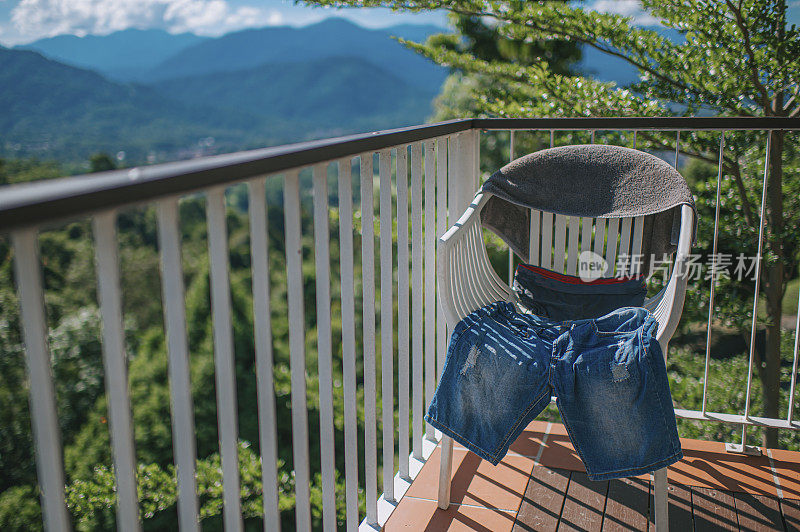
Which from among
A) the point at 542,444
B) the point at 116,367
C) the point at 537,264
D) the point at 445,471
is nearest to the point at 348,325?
the point at 445,471

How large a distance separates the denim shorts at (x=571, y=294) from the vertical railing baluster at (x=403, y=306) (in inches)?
18.2

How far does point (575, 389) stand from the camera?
1755 millimetres

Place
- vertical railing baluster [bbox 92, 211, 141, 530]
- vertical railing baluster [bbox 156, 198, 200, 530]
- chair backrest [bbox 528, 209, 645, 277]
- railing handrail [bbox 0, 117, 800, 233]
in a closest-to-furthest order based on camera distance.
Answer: railing handrail [bbox 0, 117, 800, 233] → vertical railing baluster [bbox 92, 211, 141, 530] → vertical railing baluster [bbox 156, 198, 200, 530] → chair backrest [bbox 528, 209, 645, 277]

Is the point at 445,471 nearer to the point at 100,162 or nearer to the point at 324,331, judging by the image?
the point at 324,331

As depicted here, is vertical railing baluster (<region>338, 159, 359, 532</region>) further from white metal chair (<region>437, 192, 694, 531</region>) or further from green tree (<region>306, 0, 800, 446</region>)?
green tree (<region>306, 0, 800, 446</region>)

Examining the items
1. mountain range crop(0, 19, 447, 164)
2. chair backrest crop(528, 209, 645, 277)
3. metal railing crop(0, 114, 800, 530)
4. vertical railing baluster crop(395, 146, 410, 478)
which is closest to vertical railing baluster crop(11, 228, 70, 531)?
metal railing crop(0, 114, 800, 530)

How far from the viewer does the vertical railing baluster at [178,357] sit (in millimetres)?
1059

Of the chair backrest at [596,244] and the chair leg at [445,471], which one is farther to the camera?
the chair backrest at [596,244]

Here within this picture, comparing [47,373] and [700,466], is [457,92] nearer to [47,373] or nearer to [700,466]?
[700,466]

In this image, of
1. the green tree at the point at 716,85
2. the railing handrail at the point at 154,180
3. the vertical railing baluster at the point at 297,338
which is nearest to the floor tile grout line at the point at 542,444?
the vertical railing baluster at the point at 297,338

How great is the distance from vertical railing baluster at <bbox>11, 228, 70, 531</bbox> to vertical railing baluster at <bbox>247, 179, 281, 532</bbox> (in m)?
0.44

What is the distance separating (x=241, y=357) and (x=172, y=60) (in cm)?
1460

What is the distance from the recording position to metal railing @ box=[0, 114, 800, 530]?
0.85 meters

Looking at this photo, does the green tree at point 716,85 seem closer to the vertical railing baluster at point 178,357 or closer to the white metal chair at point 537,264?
the white metal chair at point 537,264
